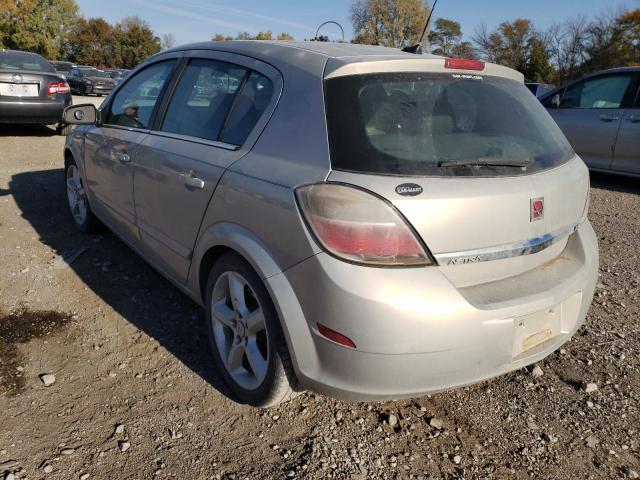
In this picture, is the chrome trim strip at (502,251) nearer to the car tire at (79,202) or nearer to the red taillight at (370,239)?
the red taillight at (370,239)

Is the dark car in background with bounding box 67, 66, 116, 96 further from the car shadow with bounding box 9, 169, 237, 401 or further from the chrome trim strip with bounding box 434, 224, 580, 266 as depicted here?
the chrome trim strip with bounding box 434, 224, 580, 266

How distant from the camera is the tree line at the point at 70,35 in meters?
55.4

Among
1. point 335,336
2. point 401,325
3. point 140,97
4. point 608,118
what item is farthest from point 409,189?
point 608,118

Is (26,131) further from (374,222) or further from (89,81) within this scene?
(89,81)

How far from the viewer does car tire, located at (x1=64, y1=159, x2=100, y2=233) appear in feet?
15.2

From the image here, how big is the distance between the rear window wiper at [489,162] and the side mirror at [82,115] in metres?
3.00

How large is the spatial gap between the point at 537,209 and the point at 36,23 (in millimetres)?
66217

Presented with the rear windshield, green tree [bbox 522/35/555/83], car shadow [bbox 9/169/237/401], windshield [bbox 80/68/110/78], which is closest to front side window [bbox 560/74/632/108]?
the rear windshield

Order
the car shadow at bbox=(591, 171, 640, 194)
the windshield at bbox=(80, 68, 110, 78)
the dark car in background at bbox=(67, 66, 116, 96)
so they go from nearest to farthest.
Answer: the car shadow at bbox=(591, 171, 640, 194) < the dark car in background at bbox=(67, 66, 116, 96) < the windshield at bbox=(80, 68, 110, 78)

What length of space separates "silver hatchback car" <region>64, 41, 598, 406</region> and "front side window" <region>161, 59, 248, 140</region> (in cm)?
1

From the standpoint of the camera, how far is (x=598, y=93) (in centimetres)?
771

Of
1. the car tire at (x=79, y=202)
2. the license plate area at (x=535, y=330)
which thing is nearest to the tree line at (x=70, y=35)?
the car tire at (x=79, y=202)

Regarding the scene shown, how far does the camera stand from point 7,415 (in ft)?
8.10

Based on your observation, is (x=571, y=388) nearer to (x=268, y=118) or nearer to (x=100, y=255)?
(x=268, y=118)
